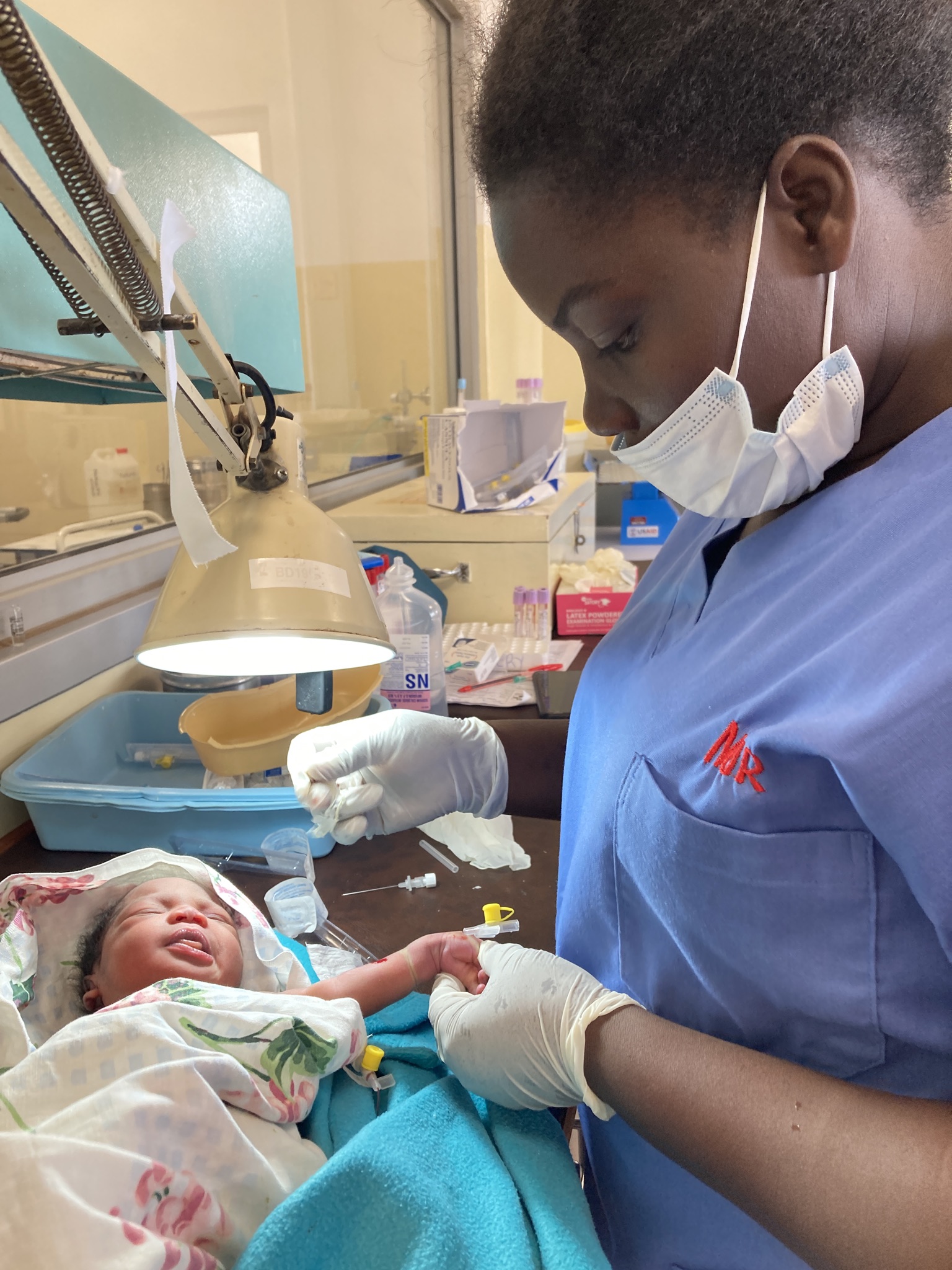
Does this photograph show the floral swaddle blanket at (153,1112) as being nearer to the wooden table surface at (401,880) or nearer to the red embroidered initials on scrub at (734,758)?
the wooden table surface at (401,880)

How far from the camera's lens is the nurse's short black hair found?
2.03ft

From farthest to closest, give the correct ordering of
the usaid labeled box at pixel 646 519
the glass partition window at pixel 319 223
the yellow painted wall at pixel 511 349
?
the yellow painted wall at pixel 511 349 < the usaid labeled box at pixel 646 519 < the glass partition window at pixel 319 223

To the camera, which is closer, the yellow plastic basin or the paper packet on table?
the yellow plastic basin

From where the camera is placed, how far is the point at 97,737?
152cm

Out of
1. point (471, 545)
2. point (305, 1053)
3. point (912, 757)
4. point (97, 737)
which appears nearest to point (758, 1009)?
point (912, 757)

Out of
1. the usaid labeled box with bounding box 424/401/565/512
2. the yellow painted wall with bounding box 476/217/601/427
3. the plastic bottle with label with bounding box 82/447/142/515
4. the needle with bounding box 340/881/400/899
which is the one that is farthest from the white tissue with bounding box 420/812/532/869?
the yellow painted wall with bounding box 476/217/601/427

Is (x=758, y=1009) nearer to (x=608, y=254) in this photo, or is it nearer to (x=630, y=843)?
(x=630, y=843)

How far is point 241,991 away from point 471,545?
4.93ft

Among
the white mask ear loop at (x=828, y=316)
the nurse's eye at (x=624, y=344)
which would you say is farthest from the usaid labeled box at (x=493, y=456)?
the white mask ear loop at (x=828, y=316)

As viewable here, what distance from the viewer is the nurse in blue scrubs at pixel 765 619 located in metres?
0.58

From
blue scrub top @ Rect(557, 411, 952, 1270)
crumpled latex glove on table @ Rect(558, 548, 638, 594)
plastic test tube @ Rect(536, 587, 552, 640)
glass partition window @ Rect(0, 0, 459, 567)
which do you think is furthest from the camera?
crumpled latex glove on table @ Rect(558, 548, 638, 594)

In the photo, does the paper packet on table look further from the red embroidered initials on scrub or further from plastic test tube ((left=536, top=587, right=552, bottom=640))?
the red embroidered initials on scrub

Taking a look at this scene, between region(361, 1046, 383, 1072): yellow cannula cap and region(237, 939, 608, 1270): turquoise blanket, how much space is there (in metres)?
0.12

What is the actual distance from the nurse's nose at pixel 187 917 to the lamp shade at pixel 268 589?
42 centimetres
